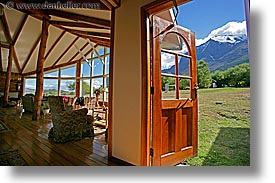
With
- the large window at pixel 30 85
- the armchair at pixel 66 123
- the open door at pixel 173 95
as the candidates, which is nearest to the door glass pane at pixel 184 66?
the open door at pixel 173 95

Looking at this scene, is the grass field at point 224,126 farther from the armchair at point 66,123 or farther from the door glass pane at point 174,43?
the armchair at point 66,123

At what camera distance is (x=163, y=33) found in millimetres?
2445

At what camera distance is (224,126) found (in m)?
3.46

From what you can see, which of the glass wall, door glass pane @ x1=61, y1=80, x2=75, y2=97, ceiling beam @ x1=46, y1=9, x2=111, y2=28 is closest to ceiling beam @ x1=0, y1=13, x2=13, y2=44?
ceiling beam @ x1=46, y1=9, x2=111, y2=28

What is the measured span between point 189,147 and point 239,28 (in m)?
2.17

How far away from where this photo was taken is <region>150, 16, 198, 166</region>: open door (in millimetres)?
2287

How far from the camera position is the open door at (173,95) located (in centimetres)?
229

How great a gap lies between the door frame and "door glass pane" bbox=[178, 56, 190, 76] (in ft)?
2.16

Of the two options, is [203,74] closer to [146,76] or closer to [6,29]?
[146,76]

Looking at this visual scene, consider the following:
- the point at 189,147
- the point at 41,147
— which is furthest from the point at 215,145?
the point at 41,147

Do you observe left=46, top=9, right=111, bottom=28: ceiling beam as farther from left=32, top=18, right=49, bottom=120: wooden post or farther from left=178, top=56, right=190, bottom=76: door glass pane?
left=178, top=56, right=190, bottom=76: door glass pane

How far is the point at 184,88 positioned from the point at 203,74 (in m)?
0.94
